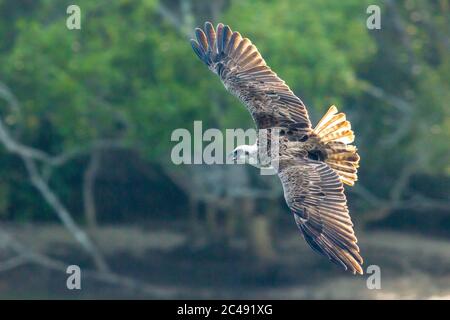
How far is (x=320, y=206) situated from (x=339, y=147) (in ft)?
2.38

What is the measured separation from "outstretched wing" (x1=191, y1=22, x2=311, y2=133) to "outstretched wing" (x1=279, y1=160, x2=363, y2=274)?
1.54 feet

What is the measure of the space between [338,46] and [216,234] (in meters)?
4.56

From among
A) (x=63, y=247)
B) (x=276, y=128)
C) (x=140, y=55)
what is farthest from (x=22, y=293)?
(x=276, y=128)

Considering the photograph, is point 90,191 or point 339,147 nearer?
point 339,147

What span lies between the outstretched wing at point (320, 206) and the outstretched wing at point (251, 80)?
1.54 feet

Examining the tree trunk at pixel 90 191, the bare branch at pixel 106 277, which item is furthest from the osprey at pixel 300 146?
the tree trunk at pixel 90 191

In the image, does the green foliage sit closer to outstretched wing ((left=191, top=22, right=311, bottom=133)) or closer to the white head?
outstretched wing ((left=191, top=22, right=311, bottom=133))

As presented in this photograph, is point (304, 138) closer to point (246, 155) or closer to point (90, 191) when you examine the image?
point (246, 155)

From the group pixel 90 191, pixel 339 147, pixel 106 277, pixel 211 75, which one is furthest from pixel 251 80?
pixel 90 191

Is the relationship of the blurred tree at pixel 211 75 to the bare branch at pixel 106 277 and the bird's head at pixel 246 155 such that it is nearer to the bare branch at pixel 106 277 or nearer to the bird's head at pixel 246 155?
the bare branch at pixel 106 277

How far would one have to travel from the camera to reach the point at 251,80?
10.7 meters

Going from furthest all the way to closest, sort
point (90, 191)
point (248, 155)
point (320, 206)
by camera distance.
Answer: point (90, 191), point (248, 155), point (320, 206)

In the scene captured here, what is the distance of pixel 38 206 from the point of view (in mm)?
21844

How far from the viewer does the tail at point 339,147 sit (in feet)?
34.4
